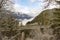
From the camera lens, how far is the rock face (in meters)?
4.55

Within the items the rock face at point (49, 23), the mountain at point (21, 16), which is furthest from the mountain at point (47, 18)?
the mountain at point (21, 16)

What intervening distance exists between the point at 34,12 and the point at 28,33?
55 centimetres

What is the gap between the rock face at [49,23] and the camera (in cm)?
455

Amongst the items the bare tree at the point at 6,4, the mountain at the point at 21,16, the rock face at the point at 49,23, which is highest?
the bare tree at the point at 6,4

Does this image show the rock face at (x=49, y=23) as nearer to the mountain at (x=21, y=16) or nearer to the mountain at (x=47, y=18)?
the mountain at (x=47, y=18)

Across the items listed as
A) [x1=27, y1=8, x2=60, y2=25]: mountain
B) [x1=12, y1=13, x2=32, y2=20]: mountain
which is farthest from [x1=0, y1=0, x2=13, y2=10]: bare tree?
[x1=27, y1=8, x2=60, y2=25]: mountain

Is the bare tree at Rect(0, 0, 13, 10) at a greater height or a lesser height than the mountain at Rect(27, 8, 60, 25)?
greater

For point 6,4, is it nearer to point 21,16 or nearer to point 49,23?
point 21,16

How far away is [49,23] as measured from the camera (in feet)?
15.1

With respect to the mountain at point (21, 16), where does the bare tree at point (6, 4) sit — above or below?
above

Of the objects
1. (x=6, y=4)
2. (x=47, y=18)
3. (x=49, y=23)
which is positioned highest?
(x=6, y=4)

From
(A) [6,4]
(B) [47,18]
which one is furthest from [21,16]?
(B) [47,18]

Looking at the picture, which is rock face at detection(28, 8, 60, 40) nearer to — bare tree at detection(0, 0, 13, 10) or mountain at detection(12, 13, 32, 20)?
mountain at detection(12, 13, 32, 20)

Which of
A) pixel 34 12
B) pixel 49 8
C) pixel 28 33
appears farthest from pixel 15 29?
pixel 49 8
